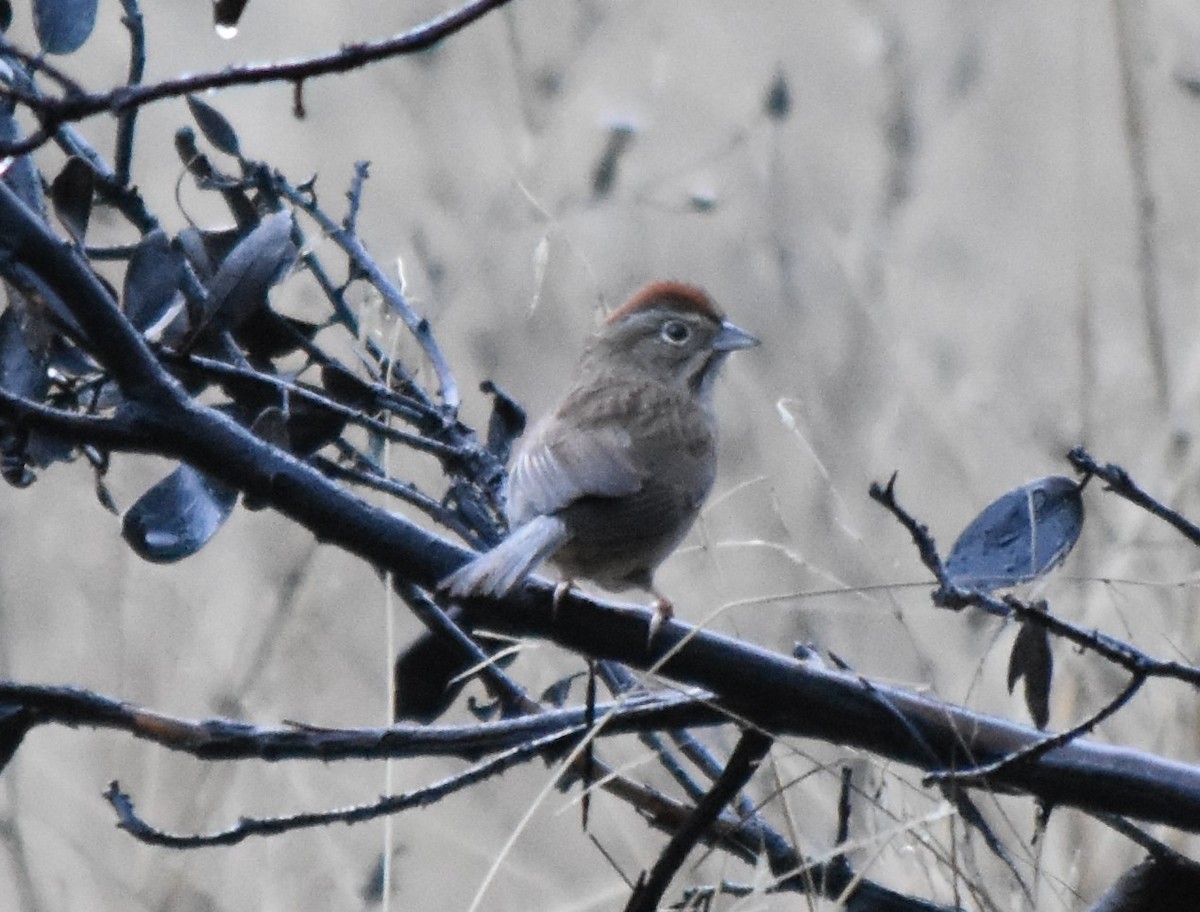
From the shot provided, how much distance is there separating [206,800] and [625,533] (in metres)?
1.65

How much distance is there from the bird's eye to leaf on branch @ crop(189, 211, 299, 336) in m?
1.97

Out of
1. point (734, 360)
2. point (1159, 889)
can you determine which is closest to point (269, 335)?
point (1159, 889)

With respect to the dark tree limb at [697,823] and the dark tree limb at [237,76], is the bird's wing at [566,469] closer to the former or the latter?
the dark tree limb at [697,823]

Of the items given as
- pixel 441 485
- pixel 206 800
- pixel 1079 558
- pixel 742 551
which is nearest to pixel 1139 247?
pixel 1079 558

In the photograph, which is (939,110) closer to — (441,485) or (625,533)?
(441,485)

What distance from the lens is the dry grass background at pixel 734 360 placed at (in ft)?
13.4

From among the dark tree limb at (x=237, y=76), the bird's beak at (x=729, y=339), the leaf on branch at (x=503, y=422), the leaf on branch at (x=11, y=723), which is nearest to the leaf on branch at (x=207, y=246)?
the leaf on branch at (x=503, y=422)

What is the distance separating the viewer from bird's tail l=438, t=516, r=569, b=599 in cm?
136

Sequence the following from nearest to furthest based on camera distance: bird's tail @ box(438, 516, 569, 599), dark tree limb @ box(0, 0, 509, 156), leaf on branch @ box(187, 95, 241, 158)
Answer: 1. dark tree limb @ box(0, 0, 509, 156)
2. bird's tail @ box(438, 516, 569, 599)
3. leaf on branch @ box(187, 95, 241, 158)

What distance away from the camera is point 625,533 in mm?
2754

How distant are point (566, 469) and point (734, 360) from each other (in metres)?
2.54

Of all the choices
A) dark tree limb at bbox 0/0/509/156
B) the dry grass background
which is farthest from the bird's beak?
dark tree limb at bbox 0/0/509/156

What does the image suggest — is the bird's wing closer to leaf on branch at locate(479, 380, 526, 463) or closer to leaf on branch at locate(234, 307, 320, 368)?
leaf on branch at locate(479, 380, 526, 463)

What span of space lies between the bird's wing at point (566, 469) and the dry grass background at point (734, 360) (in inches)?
24.0
